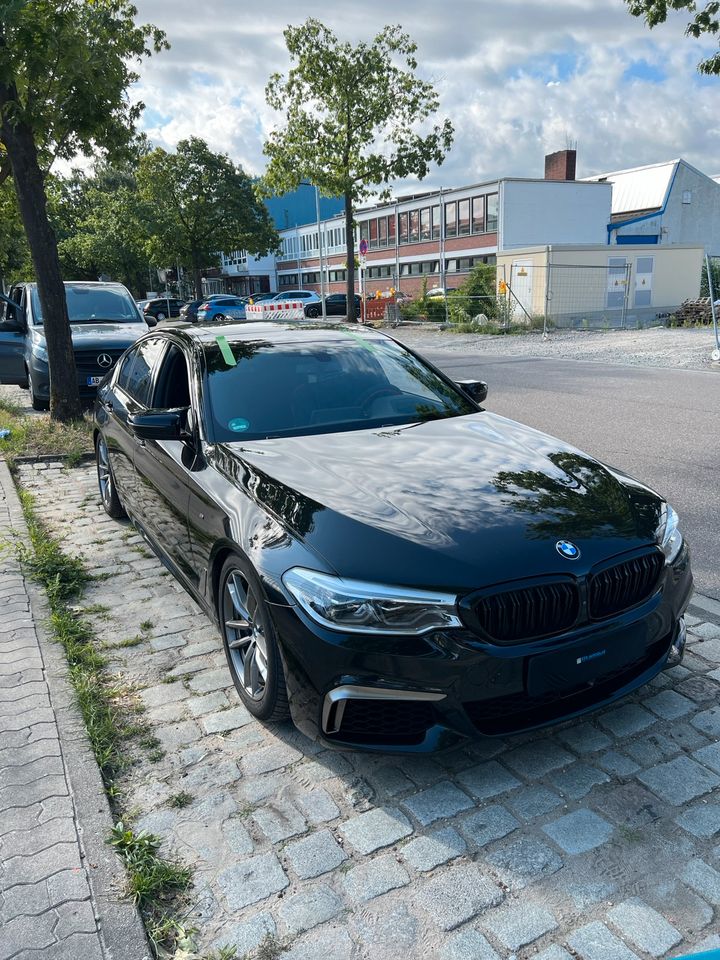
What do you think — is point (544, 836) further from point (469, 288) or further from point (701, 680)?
point (469, 288)

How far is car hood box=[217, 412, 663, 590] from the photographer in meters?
2.65

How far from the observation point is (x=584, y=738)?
3.04m

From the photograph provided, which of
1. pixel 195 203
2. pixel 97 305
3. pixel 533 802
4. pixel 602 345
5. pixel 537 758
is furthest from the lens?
pixel 195 203

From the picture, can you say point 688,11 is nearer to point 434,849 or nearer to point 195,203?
point 434,849

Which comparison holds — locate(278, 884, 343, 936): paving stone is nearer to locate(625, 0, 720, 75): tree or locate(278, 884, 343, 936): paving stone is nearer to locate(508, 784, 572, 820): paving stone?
locate(508, 784, 572, 820): paving stone

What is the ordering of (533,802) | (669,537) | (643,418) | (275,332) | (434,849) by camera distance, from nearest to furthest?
(434,849), (533,802), (669,537), (275,332), (643,418)

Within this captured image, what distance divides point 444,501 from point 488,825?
3.87 feet

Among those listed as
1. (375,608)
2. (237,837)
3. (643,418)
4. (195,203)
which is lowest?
(237,837)

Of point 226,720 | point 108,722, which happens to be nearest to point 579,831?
point 226,720

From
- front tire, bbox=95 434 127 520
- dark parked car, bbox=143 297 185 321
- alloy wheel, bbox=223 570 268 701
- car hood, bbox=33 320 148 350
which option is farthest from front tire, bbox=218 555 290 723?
dark parked car, bbox=143 297 185 321

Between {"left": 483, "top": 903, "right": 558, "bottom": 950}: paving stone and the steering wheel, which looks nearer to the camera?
{"left": 483, "top": 903, "right": 558, "bottom": 950}: paving stone

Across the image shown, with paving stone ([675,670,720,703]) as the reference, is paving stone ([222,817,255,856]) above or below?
below

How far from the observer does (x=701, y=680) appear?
3424 mm

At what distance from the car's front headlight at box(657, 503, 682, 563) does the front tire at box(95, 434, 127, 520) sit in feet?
13.8
